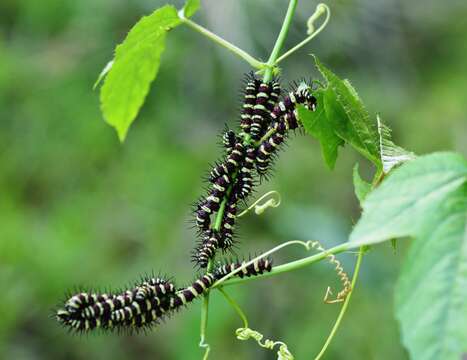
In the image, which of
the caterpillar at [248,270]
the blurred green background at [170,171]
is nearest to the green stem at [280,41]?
the caterpillar at [248,270]

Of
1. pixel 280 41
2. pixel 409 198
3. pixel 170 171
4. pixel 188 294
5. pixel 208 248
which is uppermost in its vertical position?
pixel 170 171

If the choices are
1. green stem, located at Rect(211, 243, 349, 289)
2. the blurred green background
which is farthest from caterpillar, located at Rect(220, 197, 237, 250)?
the blurred green background

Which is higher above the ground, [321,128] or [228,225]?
[321,128]

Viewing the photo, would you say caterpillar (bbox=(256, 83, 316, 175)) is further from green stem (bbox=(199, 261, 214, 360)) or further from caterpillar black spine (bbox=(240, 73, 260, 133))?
green stem (bbox=(199, 261, 214, 360))

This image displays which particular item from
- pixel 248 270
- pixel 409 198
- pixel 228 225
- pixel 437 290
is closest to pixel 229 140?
pixel 228 225

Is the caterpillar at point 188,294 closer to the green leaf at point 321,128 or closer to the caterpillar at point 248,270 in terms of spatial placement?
the caterpillar at point 248,270

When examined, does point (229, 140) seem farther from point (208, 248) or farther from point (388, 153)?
point (388, 153)

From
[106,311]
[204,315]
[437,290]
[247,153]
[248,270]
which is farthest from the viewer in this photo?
[247,153]
